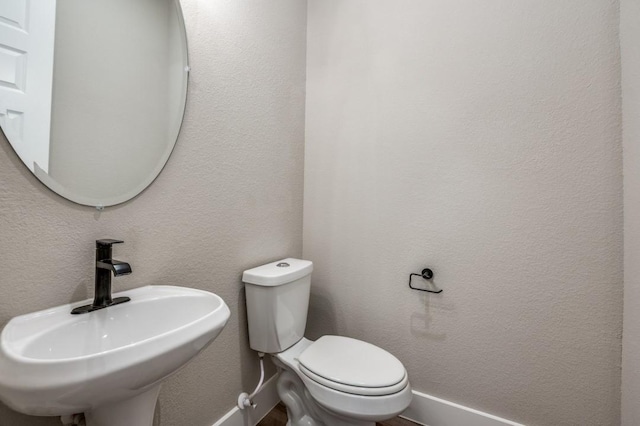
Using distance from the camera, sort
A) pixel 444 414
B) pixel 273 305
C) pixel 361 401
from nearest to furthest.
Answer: pixel 361 401
pixel 273 305
pixel 444 414

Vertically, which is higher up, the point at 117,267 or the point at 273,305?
the point at 117,267

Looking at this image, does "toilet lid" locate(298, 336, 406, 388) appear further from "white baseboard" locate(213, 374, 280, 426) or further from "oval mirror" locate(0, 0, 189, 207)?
"oval mirror" locate(0, 0, 189, 207)

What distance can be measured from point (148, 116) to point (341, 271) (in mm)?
1182

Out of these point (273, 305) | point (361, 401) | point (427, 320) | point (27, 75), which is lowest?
point (361, 401)

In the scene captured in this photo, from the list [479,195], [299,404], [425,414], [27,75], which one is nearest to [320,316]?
[299,404]

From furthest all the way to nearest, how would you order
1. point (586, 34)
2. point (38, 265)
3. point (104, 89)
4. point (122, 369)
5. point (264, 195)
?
point (264, 195) < point (586, 34) < point (104, 89) < point (38, 265) < point (122, 369)

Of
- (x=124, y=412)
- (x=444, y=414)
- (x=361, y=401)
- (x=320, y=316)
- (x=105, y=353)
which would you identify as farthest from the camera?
(x=320, y=316)

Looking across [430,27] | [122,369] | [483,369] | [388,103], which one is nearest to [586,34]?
[430,27]

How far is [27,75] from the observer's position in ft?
2.29

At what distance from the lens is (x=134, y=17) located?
92 cm

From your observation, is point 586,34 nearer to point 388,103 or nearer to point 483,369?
point 388,103

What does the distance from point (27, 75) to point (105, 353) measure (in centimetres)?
72

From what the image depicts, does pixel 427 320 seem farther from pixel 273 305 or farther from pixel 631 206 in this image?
pixel 631 206

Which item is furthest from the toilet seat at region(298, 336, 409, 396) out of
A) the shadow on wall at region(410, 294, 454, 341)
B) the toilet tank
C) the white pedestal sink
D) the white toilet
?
the white pedestal sink
